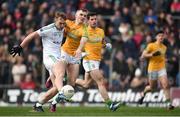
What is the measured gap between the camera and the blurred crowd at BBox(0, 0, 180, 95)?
29859 mm

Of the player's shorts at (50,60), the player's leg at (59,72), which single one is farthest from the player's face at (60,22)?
the player's leg at (59,72)

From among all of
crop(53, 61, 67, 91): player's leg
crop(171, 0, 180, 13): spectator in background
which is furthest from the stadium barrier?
crop(53, 61, 67, 91): player's leg

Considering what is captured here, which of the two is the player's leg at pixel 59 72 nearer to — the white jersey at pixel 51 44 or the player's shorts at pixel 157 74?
the white jersey at pixel 51 44

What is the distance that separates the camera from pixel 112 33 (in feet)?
105

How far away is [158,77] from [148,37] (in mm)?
5760

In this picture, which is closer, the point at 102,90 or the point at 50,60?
the point at 50,60

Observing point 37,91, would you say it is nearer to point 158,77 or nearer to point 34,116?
point 158,77

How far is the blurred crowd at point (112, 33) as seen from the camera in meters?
29.9

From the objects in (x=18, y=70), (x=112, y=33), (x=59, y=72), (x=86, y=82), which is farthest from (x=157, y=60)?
(x=112, y=33)

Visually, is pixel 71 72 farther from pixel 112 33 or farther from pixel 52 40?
pixel 112 33

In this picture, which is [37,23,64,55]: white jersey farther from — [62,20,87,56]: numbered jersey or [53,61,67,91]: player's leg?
[62,20,87,56]: numbered jersey

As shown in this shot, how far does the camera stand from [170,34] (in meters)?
31.1

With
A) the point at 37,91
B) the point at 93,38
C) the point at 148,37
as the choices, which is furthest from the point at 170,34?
the point at 93,38

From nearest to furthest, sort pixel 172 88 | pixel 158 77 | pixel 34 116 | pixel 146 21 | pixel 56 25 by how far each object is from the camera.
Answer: pixel 34 116 < pixel 56 25 < pixel 158 77 < pixel 172 88 < pixel 146 21
